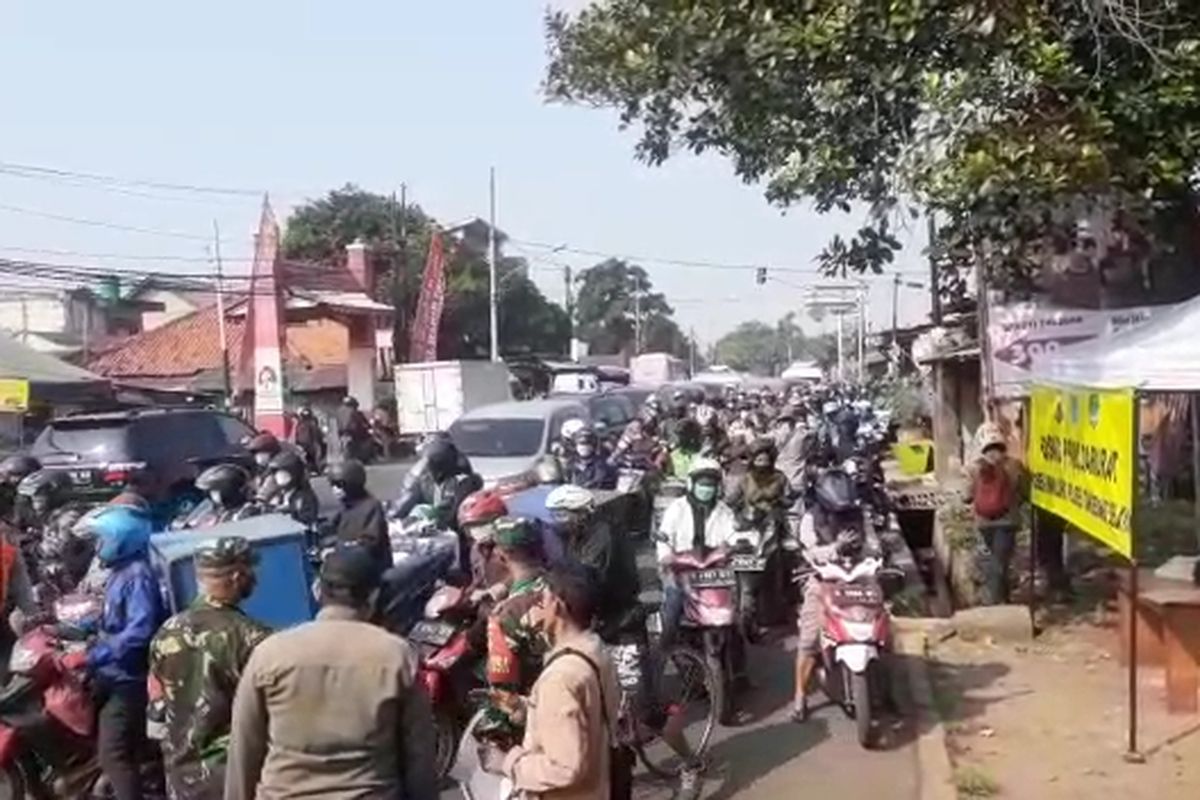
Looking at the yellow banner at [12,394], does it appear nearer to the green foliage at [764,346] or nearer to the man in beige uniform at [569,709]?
the man in beige uniform at [569,709]

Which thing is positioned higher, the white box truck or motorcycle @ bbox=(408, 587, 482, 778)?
the white box truck

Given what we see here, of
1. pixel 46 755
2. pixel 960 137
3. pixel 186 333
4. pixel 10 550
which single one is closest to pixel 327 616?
pixel 46 755

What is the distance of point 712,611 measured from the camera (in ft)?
28.5

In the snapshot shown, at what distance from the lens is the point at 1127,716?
8914mm

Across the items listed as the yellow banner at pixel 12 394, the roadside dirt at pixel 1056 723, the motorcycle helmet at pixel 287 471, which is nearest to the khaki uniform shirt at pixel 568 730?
the roadside dirt at pixel 1056 723

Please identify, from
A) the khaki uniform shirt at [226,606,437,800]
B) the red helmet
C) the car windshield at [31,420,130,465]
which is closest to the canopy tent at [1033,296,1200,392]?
the red helmet

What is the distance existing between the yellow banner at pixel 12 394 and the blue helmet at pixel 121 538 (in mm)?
22394

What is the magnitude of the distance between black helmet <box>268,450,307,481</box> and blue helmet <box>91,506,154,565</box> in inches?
151

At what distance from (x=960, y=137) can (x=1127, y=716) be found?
376 centimetres

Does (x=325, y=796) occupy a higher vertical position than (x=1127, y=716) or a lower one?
higher

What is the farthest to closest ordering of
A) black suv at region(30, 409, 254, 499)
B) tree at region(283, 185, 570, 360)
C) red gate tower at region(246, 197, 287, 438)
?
tree at region(283, 185, 570, 360)
red gate tower at region(246, 197, 287, 438)
black suv at region(30, 409, 254, 499)

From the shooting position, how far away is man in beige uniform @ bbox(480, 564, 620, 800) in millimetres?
4199

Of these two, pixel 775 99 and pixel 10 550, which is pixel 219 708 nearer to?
pixel 10 550

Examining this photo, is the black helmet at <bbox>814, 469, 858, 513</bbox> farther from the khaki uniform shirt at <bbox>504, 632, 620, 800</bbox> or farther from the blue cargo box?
the khaki uniform shirt at <bbox>504, 632, 620, 800</bbox>
